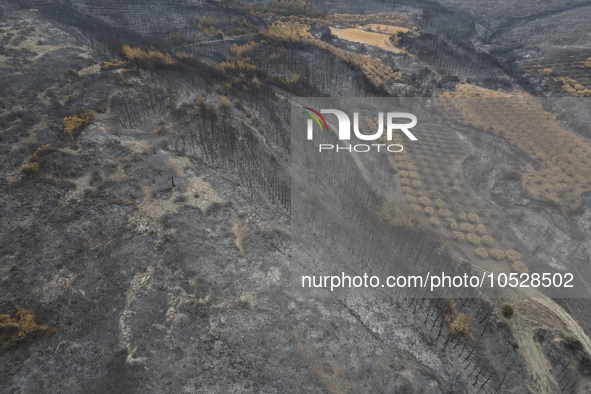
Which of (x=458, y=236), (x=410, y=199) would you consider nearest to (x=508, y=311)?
(x=458, y=236)

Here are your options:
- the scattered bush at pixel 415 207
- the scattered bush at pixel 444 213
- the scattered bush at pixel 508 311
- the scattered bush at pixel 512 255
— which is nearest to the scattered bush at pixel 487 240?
the scattered bush at pixel 512 255

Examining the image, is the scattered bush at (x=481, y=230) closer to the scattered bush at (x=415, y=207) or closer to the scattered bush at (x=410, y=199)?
the scattered bush at (x=415, y=207)

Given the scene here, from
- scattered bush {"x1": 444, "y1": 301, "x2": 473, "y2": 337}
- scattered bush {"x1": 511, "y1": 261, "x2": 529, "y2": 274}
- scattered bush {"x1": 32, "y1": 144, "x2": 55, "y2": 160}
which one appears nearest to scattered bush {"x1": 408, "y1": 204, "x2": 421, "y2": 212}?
scattered bush {"x1": 511, "y1": 261, "x2": 529, "y2": 274}

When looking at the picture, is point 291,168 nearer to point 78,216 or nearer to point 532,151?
point 78,216

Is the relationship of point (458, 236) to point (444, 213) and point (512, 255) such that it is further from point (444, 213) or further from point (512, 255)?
point (512, 255)

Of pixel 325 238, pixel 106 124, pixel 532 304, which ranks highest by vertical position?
pixel 106 124

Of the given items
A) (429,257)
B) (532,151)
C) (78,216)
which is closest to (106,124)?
(78,216)
